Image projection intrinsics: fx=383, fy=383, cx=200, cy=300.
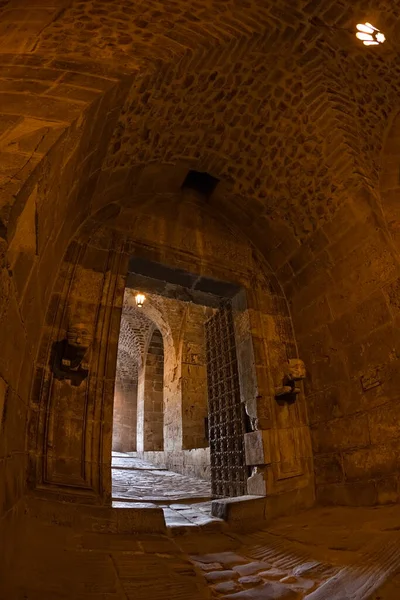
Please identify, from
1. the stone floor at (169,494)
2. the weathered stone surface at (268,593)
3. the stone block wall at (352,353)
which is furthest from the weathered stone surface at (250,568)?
the stone block wall at (352,353)

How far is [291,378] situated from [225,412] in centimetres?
124

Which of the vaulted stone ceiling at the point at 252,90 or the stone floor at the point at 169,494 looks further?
the stone floor at the point at 169,494

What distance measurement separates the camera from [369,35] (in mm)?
3559

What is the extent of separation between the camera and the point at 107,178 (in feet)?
12.3

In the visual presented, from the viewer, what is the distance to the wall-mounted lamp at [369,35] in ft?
11.4

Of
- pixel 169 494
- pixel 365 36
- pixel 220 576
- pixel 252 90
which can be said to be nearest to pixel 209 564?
pixel 220 576

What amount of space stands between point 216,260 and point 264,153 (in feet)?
4.48

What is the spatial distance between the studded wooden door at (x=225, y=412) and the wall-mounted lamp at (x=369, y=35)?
3186mm

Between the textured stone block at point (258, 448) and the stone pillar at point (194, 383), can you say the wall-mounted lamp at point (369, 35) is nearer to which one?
the textured stone block at point (258, 448)

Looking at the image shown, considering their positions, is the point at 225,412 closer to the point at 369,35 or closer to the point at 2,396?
the point at 2,396

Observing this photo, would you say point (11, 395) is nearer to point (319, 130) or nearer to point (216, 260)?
point (216, 260)

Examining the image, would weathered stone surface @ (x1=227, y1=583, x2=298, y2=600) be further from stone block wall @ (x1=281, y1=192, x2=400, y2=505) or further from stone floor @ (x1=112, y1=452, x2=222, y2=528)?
stone block wall @ (x1=281, y1=192, x2=400, y2=505)

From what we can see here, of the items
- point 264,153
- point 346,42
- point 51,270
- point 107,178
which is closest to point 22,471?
point 51,270

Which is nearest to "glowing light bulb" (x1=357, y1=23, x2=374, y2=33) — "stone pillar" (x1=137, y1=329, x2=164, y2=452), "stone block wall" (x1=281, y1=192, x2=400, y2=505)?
"stone block wall" (x1=281, y1=192, x2=400, y2=505)
